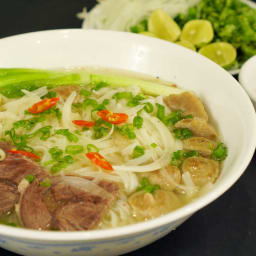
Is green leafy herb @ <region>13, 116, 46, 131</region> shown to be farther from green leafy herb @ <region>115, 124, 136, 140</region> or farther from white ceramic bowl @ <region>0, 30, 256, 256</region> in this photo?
white ceramic bowl @ <region>0, 30, 256, 256</region>

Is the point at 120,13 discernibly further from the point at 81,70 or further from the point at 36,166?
the point at 36,166

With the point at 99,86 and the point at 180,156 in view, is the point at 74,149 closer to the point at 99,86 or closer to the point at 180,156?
the point at 180,156

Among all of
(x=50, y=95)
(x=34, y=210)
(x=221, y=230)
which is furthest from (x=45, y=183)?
(x=221, y=230)

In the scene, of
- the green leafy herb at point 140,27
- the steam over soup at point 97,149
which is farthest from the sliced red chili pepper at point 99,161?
the green leafy herb at point 140,27

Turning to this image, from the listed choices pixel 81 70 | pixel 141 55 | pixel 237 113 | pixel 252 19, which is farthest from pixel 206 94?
pixel 252 19

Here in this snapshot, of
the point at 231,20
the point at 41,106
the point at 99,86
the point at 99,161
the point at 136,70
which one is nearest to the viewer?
the point at 99,161

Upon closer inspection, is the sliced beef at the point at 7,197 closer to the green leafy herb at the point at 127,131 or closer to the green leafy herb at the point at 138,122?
the green leafy herb at the point at 127,131
